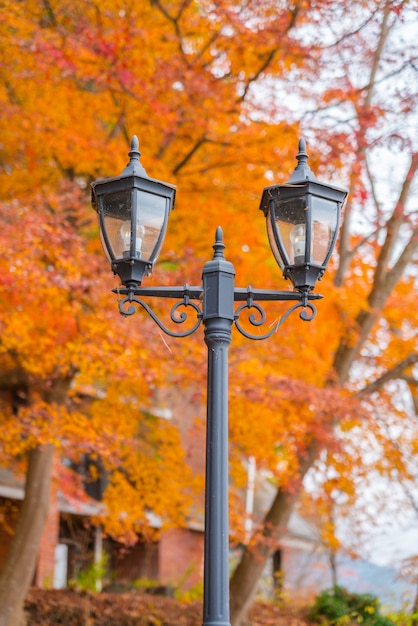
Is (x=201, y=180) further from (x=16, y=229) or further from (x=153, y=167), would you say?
(x=16, y=229)

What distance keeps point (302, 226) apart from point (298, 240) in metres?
0.09

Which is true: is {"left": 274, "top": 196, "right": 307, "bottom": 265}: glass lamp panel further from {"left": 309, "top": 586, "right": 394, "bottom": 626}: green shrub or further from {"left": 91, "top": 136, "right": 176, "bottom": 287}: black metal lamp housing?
{"left": 309, "top": 586, "right": 394, "bottom": 626}: green shrub

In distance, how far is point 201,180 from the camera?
14.7 metres

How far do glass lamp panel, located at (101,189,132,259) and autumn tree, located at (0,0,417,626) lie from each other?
5.65 m

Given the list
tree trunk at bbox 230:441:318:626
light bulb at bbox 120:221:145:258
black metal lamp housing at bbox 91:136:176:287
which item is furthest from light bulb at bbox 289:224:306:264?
tree trunk at bbox 230:441:318:626

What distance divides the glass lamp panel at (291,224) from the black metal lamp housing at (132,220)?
28.0 inches

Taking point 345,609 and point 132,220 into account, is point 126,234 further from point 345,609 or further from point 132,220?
point 345,609

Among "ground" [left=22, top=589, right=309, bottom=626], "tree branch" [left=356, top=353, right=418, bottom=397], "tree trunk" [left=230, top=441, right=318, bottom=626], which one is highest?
"tree branch" [left=356, top=353, right=418, bottom=397]

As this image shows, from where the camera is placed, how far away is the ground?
13.5 m

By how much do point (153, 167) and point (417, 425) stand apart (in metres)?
8.10

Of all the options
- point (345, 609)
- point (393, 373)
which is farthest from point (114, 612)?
point (393, 373)

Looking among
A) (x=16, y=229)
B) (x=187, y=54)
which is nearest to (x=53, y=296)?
(x=16, y=229)

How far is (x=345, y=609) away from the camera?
14805mm

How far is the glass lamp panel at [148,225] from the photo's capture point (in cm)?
471
